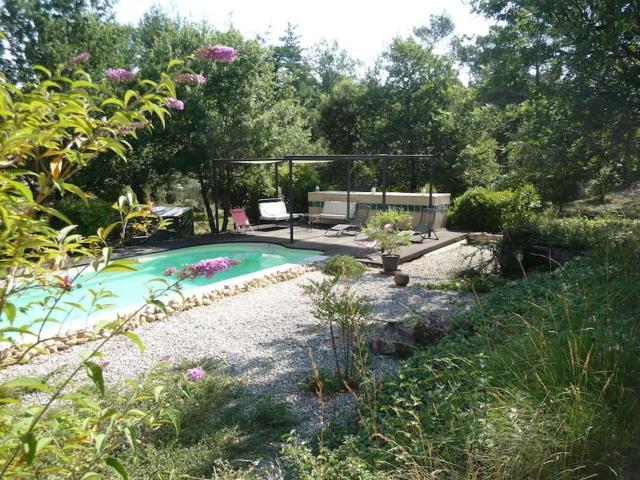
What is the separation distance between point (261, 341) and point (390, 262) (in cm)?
360

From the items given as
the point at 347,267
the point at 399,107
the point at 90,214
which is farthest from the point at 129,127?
the point at 399,107

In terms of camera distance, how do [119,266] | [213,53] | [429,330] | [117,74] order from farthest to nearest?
[429,330]
[213,53]
[117,74]
[119,266]

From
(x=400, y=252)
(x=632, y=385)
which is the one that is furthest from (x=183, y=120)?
(x=632, y=385)

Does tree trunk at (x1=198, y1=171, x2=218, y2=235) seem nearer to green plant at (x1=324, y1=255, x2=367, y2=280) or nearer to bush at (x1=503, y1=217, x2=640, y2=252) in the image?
green plant at (x1=324, y1=255, x2=367, y2=280)

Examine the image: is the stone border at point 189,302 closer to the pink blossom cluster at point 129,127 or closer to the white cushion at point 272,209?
the pink blossom cluster at point 129,127

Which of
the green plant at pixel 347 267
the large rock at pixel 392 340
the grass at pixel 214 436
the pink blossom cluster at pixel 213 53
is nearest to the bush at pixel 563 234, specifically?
the green plant at pixel 347 267

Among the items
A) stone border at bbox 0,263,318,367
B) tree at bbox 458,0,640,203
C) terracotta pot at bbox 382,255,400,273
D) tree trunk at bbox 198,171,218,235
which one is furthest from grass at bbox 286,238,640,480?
tree trunk at bbox 198,171,218,235

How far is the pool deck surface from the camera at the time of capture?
9.45 metres

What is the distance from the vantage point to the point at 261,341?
5000mm

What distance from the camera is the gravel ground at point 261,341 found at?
13.0 feet

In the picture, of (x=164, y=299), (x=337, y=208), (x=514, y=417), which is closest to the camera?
(x=514, y=417)

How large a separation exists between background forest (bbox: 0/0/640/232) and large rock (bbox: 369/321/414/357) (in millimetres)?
2480

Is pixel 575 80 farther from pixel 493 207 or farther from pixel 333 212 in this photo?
pixel 333 212

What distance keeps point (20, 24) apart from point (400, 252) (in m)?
11.8
